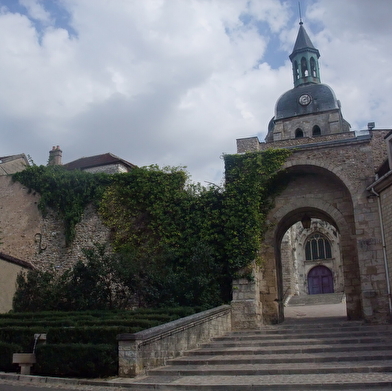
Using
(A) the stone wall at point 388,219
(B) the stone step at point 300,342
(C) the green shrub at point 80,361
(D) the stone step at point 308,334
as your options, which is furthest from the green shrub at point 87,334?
(A) the stone wall at point 388,219

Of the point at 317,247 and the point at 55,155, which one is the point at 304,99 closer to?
the point at 317,247

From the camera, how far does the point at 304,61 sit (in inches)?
1727

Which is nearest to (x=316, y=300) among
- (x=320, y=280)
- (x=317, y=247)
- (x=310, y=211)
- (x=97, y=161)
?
(x=320, y=280)

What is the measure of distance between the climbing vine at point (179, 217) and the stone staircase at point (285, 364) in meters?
2.83

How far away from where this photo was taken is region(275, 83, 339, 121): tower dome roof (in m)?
41.5

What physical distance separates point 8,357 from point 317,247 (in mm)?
30224

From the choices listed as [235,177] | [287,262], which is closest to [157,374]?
[235,177]

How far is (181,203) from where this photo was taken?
1555 cm

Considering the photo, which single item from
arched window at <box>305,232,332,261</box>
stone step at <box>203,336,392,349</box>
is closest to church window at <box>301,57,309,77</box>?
arched window at <box>305,232,332,261</box>

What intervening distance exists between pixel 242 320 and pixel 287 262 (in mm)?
19301

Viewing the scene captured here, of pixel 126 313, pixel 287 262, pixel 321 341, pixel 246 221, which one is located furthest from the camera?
pixel 287 262

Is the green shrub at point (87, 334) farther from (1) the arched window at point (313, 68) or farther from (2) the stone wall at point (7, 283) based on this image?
(1) the arched window at point (313, 68)

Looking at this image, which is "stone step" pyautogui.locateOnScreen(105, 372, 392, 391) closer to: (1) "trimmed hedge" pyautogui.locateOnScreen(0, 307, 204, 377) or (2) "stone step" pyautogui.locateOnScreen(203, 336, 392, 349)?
Answer: (1) "trimmed hedge" pyautogui.locateOnScreen(0, 307, 204, 377)

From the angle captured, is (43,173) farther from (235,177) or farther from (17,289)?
(235,177)
